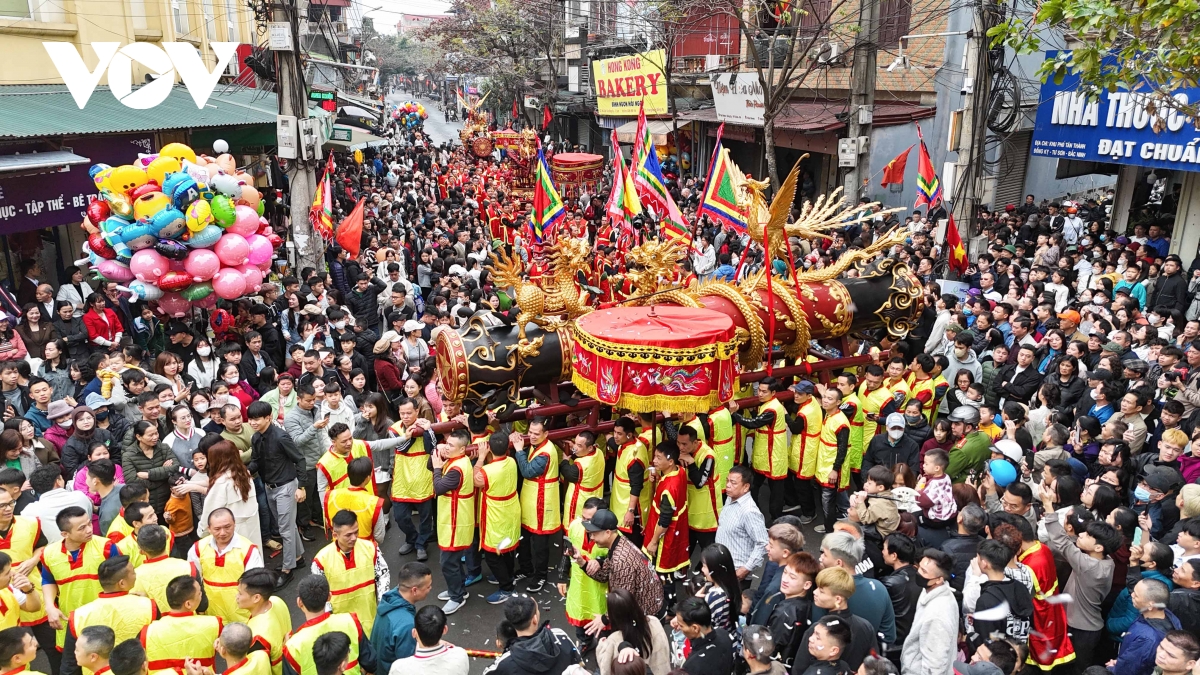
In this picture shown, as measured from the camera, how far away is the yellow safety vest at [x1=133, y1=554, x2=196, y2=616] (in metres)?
4.81

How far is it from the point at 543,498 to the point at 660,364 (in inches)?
57.4

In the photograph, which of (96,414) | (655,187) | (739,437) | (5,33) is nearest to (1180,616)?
(739,437)

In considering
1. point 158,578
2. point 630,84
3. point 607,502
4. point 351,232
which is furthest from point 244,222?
point 630,84

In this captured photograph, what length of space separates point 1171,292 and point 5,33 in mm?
15153

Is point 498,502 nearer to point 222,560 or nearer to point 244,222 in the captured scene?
point 222,560

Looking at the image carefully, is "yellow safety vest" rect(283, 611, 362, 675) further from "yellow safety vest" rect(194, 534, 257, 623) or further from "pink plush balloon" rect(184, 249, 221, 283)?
"pink plush balloon" rect(184, 249, 221, 283)

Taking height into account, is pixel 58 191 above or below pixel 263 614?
above

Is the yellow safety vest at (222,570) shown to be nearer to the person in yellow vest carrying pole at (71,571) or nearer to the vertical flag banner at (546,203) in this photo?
the person in yellow vest carrying pole at (71,571)

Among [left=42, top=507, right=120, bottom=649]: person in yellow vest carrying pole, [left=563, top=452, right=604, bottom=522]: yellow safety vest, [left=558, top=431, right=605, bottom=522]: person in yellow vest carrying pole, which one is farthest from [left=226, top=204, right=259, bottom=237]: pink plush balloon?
[left=563, top=452, right=604, bottom=522]: yellow safety vest

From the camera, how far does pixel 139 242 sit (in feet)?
28.7

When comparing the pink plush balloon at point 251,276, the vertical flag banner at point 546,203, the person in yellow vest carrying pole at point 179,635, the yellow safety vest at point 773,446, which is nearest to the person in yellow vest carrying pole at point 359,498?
the person in yellow vest carrying pole at point 179,635

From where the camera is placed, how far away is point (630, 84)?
83.4 feet

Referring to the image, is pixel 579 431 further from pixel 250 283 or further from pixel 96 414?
pixel 250 283

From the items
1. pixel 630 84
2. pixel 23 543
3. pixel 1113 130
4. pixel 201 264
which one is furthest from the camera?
pixel 630 84
